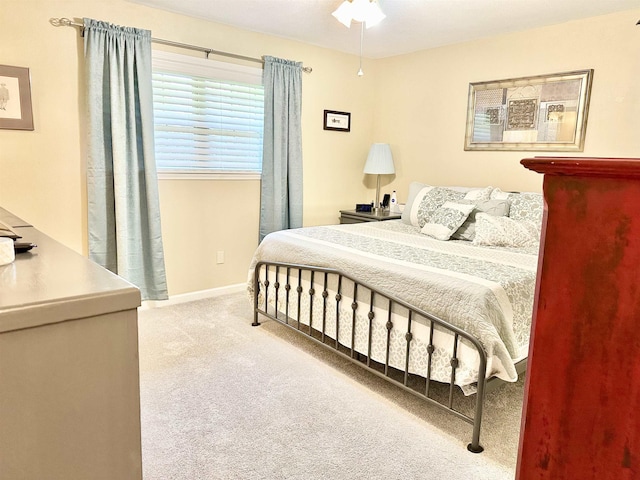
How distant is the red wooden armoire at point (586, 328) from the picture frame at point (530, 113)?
3366 millimetres

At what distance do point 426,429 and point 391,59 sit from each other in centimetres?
391

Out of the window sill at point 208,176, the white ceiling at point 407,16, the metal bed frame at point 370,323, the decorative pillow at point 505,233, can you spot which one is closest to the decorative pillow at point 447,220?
the decorative pillow at point 505,233

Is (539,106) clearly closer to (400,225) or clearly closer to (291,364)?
(400,225)

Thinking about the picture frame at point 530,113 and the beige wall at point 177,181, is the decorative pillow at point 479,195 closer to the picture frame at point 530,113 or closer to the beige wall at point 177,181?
the picture frame at point 530,113

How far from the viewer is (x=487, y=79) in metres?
3.92

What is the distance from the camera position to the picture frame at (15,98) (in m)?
2.82

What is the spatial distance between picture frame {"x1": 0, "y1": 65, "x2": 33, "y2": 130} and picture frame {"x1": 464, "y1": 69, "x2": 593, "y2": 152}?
3.53 metres

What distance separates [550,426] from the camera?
0.62 metres

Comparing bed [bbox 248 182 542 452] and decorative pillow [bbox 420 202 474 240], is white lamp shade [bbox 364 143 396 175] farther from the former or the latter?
decorative pillow [bbox 420 202 474 240]

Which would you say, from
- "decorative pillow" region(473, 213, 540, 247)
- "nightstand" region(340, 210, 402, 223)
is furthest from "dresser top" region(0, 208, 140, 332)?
"nightstand" region(340, 210, 402, 223)

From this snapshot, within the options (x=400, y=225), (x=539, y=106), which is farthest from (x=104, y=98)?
(x=539, y=106)

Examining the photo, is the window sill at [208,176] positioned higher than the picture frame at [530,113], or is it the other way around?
the picture frame at [530,113]

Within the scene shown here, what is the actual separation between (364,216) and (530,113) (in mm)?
1725

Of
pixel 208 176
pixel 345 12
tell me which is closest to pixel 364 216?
pixel 208 176
